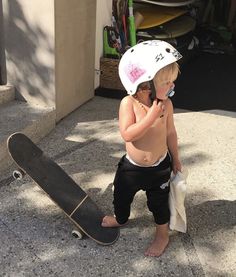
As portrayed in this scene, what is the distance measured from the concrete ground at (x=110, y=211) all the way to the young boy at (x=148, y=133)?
0.14 m

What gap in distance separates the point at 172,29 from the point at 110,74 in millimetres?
1441

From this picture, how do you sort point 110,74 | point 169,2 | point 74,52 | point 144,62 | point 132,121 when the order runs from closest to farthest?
point 144,62
point 132,121
point 74,52
point 110,74
point 169,2

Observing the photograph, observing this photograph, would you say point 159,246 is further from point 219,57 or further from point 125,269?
point 219,57

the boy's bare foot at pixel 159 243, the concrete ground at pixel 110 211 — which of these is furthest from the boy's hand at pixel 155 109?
the concrete ground at pixel 110 211

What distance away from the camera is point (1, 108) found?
4.00 metres

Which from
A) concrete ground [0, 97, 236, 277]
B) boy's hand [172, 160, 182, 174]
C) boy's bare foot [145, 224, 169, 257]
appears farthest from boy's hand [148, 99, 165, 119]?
concrete ground [0, 97, 236, 277]

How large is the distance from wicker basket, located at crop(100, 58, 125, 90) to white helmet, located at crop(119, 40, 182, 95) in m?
2.79

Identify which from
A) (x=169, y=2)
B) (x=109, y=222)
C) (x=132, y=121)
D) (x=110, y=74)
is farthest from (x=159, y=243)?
(x=169, y=2)

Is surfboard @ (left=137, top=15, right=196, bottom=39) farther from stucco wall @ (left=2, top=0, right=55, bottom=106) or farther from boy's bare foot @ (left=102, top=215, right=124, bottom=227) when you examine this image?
boy's bare foot @ (left=102, top=215, right=124, bottom=227)

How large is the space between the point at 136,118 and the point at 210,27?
5.97 metres

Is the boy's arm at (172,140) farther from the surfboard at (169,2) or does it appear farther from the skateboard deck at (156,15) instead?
the surfboard at (169,2)

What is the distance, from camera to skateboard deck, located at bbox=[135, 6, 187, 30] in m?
5.47

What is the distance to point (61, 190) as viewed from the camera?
2.74m

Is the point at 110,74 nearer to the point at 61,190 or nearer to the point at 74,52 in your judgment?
the point at 74,52
